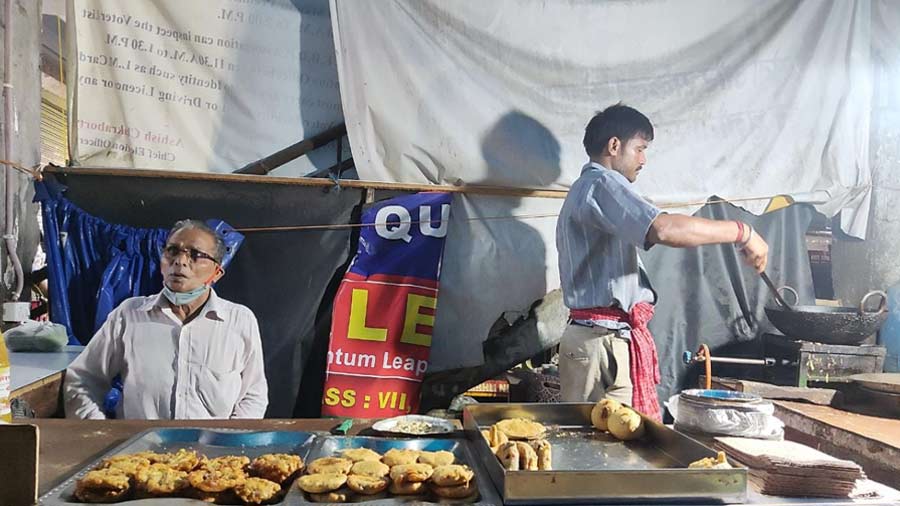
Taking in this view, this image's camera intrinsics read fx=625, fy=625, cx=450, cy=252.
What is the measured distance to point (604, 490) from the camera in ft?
4.05

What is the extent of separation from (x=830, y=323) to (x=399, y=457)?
117 inches

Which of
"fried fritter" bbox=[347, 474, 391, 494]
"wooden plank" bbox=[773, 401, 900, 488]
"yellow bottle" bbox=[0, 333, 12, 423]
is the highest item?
"yellow bottle" bbox=[0, 333, 12, 423]

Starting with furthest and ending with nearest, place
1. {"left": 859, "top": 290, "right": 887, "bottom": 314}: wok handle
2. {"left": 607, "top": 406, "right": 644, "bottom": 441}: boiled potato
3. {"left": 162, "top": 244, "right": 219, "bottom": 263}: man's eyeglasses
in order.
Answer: {"left": 859, "top": 290, "right": 887, "bottom": 314}: wok handle → {"left": 162, "top": 244, "right": 219, "bottom": 263}: man's eyeglasses → {"left": 607, "top": 406, "right": 644, "bottom": 441}: boiled potato

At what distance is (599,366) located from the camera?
2.92 m

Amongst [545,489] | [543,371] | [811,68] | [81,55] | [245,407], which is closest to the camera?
[545,489]

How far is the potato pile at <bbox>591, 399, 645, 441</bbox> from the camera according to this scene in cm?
169

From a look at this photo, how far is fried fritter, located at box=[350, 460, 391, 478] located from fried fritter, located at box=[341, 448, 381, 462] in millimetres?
33

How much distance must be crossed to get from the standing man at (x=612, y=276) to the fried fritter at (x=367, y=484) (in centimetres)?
181

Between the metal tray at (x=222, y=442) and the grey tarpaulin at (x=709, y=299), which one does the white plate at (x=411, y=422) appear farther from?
the grey tarpaulin at (x=709, y=299)

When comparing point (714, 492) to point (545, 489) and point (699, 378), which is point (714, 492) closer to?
point (545, 489)

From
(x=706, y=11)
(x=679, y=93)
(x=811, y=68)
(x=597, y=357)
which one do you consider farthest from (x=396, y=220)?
(x=811, y=68)

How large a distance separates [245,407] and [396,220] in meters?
1.25

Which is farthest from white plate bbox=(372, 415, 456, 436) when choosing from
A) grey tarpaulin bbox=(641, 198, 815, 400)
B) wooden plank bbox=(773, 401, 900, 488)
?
grey tarpaulin bbox=(641, 198, 815, 400)

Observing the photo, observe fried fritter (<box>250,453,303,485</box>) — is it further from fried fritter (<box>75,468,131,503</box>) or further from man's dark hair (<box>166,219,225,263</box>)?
man's dark hair (<box>166,219,225,263</box>)
